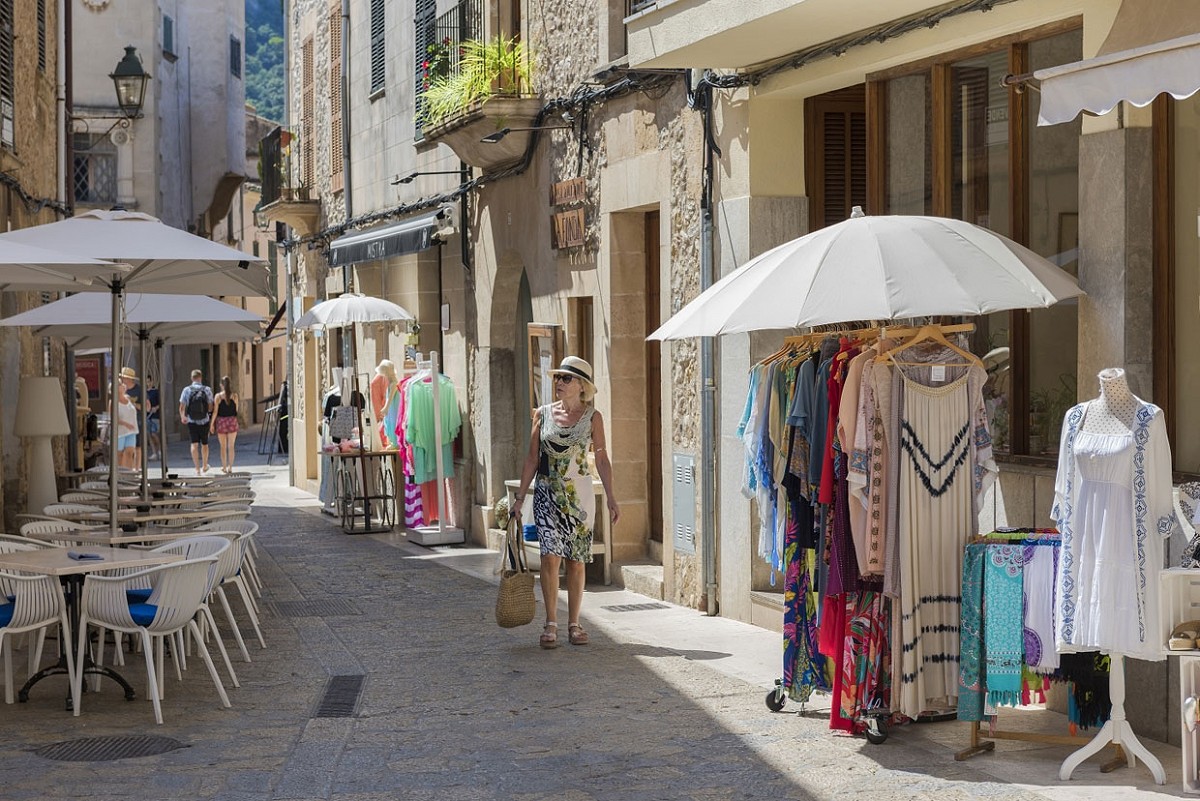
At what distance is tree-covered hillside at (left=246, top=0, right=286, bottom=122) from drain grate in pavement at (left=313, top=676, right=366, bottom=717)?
234 ft

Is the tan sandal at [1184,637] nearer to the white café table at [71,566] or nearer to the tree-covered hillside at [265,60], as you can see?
the white café table at [71,566]

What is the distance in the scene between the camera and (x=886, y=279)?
279 inches

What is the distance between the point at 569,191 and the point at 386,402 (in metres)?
5.88

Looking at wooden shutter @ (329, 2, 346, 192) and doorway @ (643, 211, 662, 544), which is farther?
wooden shutter @ (329, 2, 346, 192)

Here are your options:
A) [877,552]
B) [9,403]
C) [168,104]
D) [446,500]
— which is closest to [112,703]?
[877,552]

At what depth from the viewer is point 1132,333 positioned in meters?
7.53

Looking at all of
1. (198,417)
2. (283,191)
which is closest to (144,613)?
(283,191)

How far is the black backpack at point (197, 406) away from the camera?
27844 millimetres

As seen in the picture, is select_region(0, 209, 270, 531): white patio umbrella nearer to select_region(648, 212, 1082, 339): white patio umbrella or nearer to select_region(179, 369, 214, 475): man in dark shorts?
select_region(648, 212, 1082, 339): white patio umbrella

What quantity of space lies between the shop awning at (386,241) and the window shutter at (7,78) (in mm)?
4472

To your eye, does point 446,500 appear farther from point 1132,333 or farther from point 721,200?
point 1132,333

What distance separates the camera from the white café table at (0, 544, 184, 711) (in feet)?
28.0

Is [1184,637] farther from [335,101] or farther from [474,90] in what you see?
[335,101]

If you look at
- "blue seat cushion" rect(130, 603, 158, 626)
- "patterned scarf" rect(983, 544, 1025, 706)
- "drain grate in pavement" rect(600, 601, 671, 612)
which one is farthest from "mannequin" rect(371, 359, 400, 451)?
"patterned scarf" rect(983, 544, 1025, 706)
